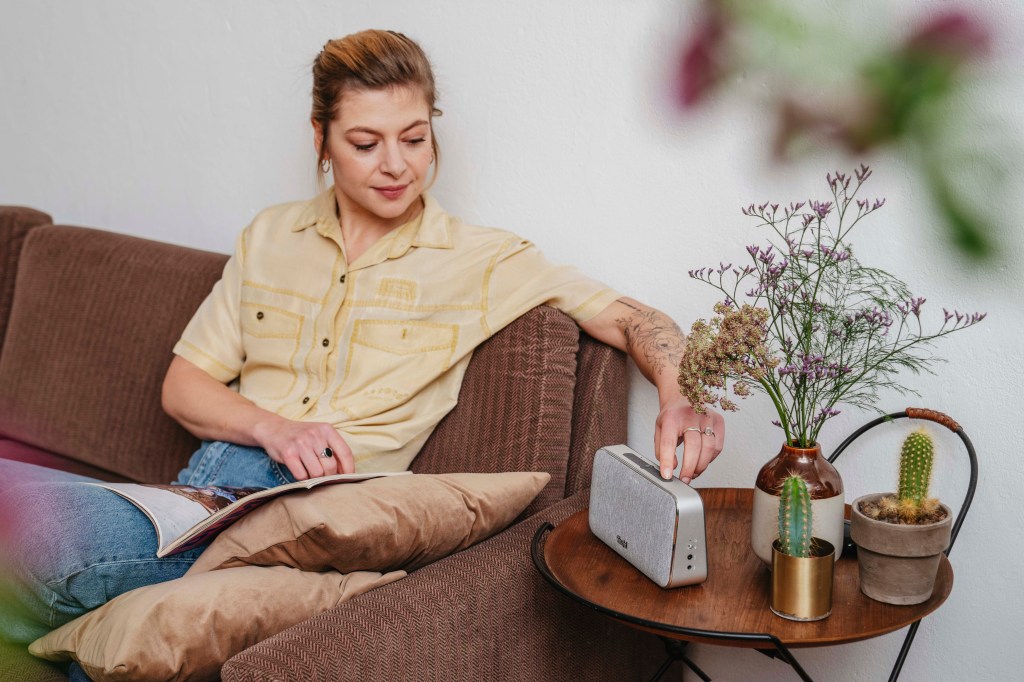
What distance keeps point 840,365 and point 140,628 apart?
0.82 m

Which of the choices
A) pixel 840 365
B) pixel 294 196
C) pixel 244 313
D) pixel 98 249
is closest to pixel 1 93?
pixel 98 249

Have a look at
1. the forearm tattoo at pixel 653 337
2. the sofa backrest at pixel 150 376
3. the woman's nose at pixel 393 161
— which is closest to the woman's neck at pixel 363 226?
the woman's nose at pixel 393 161

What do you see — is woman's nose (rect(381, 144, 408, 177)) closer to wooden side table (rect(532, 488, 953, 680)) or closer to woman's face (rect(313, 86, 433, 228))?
woman's face (rect(313, 86, 433, 228))

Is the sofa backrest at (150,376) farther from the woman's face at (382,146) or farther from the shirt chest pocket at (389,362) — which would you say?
the woman's face at (382,146)

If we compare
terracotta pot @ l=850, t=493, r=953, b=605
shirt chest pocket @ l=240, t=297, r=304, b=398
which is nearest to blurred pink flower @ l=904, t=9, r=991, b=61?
terracotta pot @ l=850, t=493, r=953, b=605

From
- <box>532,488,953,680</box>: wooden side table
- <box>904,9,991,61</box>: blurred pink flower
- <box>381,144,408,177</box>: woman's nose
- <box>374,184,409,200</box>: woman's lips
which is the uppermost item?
<box>904,9,991,61</box>: blurred pink flower

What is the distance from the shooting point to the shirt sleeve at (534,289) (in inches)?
63.8

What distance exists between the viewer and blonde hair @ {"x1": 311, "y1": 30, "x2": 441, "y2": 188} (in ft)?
5.25

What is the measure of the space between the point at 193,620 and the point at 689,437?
638 millimetres

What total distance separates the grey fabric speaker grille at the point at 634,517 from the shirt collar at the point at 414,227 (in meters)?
0.55

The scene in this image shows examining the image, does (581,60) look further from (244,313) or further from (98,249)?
(98,249)

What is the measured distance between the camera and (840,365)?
112cm

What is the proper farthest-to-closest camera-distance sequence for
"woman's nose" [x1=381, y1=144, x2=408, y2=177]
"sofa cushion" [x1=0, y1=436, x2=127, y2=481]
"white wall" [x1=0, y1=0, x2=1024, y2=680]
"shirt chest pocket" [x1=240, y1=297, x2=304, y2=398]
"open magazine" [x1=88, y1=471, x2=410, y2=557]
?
"sofa cushion" [x1=0, y1=436, x2=127, y2=481] → "shirt chest pocket" [x1=240, y1=297, x2=304, y2=398] → "woman's nose" [x1=381, y1=144, x2=408, y2=177] → "white wall" [x1=0, y1=0, x2=1024, y2=680] → "open magazine" [x1=88, y1=471, x2=410, y2=557]

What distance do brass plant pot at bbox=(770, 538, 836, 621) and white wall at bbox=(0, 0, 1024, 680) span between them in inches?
18.1
